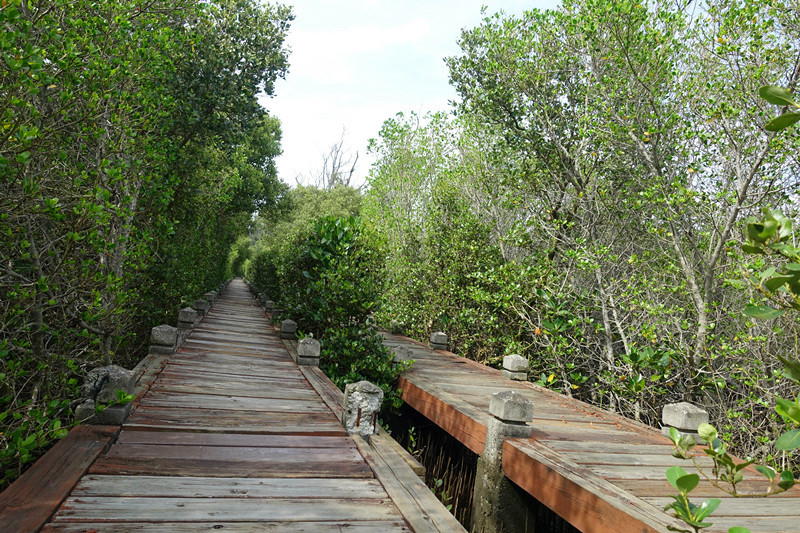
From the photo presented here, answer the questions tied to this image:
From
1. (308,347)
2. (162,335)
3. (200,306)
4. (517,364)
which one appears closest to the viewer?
(162,335)

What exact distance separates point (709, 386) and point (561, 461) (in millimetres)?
4122

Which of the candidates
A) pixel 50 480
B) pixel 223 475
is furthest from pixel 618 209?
pixel 50 480

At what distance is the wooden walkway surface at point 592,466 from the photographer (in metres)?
3.77

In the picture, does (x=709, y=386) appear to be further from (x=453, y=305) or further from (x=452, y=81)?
(x=452, y=81)

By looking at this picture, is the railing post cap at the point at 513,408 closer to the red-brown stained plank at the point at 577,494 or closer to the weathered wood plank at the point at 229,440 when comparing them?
the red-brown stained plank at the point at 577,494

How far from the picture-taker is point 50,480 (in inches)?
130

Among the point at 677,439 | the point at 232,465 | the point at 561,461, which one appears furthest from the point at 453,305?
the point at 677,439

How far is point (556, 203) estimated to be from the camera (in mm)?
10578

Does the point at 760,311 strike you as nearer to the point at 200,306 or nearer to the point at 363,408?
the point at 363,408

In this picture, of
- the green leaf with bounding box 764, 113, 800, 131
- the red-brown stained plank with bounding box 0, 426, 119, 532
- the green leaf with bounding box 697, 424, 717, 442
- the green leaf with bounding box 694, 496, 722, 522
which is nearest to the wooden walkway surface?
the green leaf with bounding box 694, 496, 722, 522

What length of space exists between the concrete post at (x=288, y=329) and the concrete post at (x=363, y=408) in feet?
21.5

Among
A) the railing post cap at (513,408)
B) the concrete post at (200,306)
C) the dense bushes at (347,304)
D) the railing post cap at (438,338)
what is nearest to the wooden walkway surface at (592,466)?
the railing post cap at (513,408)

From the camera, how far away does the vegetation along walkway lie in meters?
3.09

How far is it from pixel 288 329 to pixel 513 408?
7421 mm
